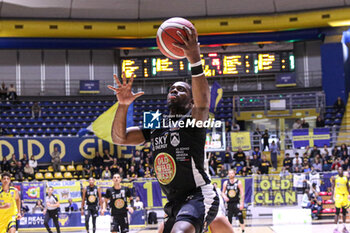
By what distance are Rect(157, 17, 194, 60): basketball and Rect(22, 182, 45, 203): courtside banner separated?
15461 mm

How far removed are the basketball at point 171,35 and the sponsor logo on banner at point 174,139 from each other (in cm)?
71

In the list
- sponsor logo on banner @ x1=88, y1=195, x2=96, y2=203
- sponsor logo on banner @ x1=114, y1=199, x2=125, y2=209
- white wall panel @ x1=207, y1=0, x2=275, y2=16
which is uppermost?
white wall panel @ x1=207, y1=0, x2=275, y2=16

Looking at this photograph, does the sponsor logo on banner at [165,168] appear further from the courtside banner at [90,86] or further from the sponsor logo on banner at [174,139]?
the courtside banner at [90,86]

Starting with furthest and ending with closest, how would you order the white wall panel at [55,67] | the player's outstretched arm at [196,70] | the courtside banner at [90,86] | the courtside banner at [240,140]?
the white wall panel at [55,67] < the courtside banner at [90,86] < the courtside banner at [240,140] < the player's outstretched arm at [196,70]

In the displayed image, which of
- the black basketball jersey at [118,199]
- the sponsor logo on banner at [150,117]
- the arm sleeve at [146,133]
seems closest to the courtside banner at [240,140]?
the sponsor logo on banner at [150,117]

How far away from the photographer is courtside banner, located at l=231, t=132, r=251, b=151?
25.0 m

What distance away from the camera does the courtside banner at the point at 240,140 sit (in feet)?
82.0

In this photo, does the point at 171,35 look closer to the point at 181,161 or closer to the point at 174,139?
the point at 174,139

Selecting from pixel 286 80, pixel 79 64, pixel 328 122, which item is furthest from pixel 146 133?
pixel 79 64

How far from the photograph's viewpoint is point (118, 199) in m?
12.6

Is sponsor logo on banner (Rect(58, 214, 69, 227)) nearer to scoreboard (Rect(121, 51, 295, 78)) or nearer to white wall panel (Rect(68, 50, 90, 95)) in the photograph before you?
scoreboard (Rect(121, 51, 295, 78))

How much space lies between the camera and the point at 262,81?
105 ft

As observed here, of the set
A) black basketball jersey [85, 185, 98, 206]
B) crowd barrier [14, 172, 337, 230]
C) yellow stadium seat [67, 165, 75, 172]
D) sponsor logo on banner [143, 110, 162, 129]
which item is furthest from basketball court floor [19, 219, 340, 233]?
sponsor logo on banner [143, 110, 162, 129]

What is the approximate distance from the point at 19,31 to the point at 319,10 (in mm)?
17054
